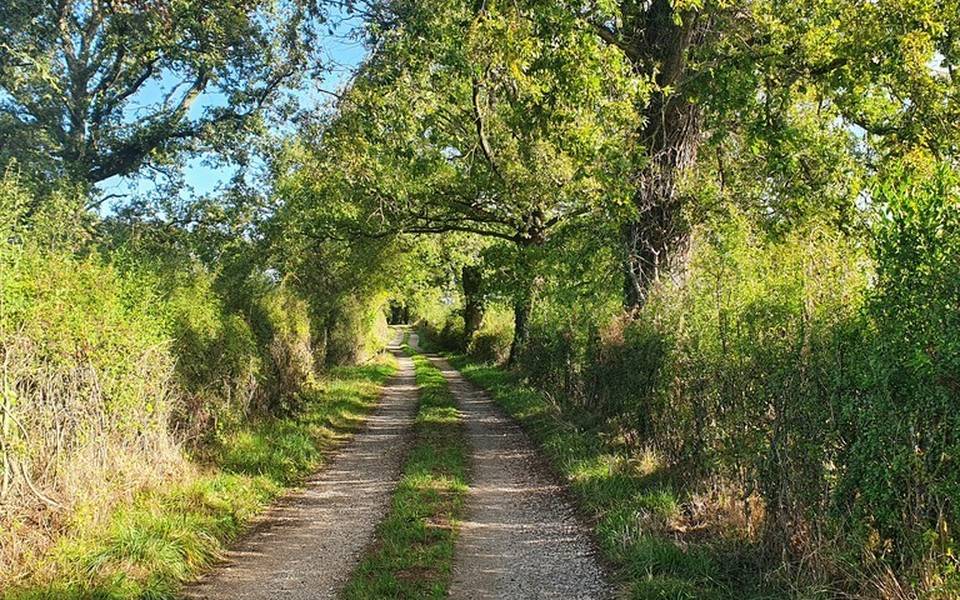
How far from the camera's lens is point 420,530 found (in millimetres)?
7566

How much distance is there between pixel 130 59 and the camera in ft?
58.4

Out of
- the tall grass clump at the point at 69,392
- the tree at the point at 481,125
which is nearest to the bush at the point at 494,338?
the tree at the point at 481,125

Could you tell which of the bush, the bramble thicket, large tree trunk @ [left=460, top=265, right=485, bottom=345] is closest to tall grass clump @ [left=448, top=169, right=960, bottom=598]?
the bramble thicket

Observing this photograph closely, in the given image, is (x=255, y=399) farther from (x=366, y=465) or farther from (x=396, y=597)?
(x=396, y=597)

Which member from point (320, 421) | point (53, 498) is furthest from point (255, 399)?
point (53, 498)

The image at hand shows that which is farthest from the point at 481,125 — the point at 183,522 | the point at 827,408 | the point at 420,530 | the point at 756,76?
the point at 827,408

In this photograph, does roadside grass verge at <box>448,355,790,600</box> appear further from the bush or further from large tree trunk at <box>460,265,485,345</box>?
large tree trunk at <box>460,265,485,345</box>

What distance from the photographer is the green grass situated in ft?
20.1

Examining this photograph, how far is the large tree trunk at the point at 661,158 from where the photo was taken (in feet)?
39.6

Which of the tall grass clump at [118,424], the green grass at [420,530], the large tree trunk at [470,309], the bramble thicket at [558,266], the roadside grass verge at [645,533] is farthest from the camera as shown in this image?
the large tree trunk at [470,309]

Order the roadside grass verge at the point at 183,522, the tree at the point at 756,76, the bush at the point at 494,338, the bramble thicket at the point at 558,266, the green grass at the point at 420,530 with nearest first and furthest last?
the bramble thicket at the point at 558,266, the roadside grass verge at the point at 183,522, the green grass at the point at 420,530, the tree at the point at 756,76, the bush at the point at 494,338

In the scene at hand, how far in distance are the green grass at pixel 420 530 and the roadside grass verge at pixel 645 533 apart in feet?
5.45

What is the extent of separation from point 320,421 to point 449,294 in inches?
1246

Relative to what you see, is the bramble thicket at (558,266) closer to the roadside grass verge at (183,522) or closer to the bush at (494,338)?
the roadside grass verge at (183,522)
